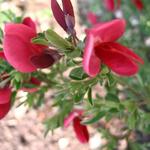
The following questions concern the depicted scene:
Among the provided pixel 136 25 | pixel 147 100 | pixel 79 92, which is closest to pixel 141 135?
pixel 136 25

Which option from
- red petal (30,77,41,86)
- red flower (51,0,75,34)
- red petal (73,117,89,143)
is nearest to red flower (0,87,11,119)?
red petal (30,77,41,86)

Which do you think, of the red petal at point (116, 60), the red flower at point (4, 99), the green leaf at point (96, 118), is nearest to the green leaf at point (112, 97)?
the green leaf at point (96, 118)

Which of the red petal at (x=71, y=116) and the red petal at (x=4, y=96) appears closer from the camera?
the red petal at (x=4, y=96)

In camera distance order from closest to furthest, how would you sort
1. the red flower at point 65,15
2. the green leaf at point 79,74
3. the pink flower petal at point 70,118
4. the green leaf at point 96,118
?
the red flower at point 65,15 < the green leaf at point 79,74 < the green leaf at point 96,118 < the pink flower petal at point 70,118

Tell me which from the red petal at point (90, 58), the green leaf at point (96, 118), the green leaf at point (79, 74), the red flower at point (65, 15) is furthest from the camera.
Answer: the green leaf at point (96, 118)

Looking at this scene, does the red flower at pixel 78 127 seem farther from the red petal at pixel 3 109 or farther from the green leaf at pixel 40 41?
the green leaf at pixel 40 41

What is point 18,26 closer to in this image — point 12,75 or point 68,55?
point 68,55
